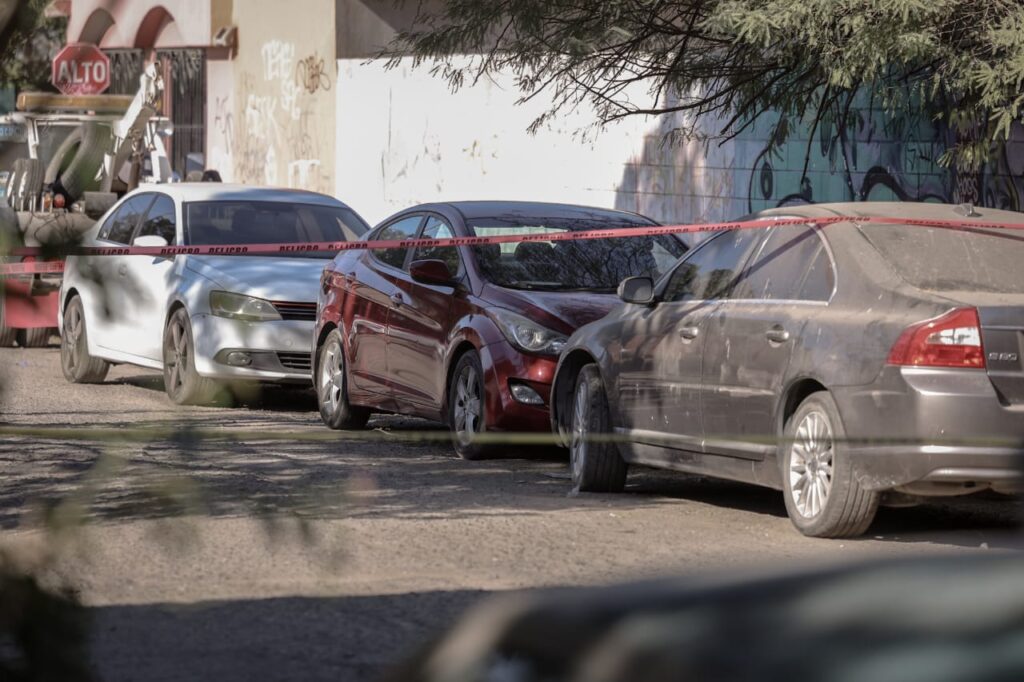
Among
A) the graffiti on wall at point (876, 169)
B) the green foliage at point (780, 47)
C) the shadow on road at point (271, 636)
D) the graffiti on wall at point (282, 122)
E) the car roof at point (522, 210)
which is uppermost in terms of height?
the graffiti on wall at point (282, 122)

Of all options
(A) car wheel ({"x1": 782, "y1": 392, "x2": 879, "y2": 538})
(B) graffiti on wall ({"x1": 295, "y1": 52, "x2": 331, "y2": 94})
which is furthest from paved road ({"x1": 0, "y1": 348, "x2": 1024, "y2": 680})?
(B) graffiti on wall ({"x1": 295, "y1": 52, "x2": 331, "y2": 94})

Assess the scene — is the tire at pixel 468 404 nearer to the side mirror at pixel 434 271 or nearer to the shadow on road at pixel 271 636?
the side mirror at pixel 434 271

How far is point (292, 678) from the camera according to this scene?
5.55 m

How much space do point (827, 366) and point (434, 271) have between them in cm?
406

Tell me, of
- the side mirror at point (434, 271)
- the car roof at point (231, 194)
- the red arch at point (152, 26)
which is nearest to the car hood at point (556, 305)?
the side mirror at point (434, 271)

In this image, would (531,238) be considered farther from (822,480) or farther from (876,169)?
(876,169)

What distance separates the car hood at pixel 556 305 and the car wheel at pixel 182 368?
3.18 meters

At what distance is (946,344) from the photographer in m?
7.57

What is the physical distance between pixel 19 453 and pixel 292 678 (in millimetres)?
5121

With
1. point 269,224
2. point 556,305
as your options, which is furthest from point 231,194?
point 556,305

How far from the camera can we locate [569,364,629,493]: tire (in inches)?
380

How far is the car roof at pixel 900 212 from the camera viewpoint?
8.54 m

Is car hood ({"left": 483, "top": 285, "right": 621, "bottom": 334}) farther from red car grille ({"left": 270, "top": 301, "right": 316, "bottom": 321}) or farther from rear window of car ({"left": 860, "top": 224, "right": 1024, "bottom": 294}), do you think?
red car grille ({"left": 270, "top": 301, "right": 316, "bottom": 321})

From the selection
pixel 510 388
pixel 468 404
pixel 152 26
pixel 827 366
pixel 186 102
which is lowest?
pixel 468 404
